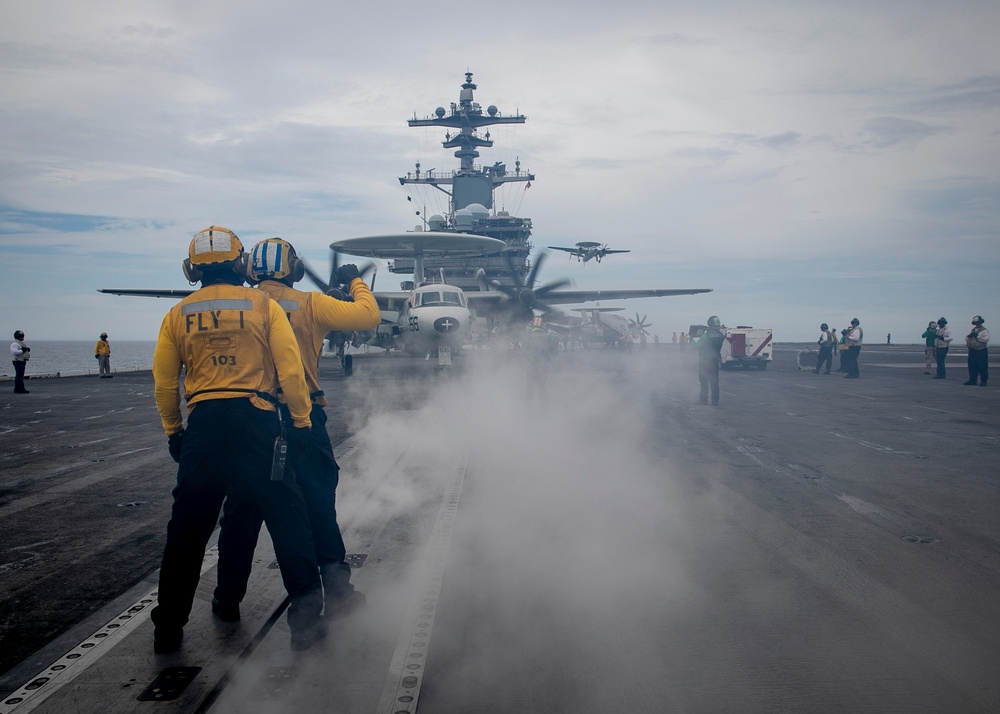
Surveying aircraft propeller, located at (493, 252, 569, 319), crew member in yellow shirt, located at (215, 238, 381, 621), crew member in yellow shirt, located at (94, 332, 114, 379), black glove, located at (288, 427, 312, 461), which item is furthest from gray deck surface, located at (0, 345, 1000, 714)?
crew member in yellow shirt, located at (94, 332, 114, 379)

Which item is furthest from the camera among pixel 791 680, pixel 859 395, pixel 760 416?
pixel 859 395

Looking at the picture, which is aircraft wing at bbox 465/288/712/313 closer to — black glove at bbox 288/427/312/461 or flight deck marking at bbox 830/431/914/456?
flight deck marking at bbox 830/431/914/456

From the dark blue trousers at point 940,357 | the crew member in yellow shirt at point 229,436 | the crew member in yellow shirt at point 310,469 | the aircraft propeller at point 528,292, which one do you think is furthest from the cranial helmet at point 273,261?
the dark blue trousers at point 940,357

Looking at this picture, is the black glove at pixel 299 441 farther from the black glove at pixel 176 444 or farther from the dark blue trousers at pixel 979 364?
the dark blue trousers at pixel 979 364

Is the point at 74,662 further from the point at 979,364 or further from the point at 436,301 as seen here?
the point at 979,364

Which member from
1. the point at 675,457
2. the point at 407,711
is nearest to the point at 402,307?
the point at 675,457

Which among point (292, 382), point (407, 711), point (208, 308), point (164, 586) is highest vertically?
point (208, 308)

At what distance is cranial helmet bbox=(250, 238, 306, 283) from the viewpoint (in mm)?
4547

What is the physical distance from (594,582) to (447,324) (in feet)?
55.7

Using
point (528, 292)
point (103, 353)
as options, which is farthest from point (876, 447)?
point (103, 353)

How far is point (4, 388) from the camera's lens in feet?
79.6

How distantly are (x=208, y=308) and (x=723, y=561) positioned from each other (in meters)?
4.01

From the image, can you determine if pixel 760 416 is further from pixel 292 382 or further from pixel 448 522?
pixel 292 382

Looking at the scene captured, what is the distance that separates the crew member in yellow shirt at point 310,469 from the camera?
420 cm
